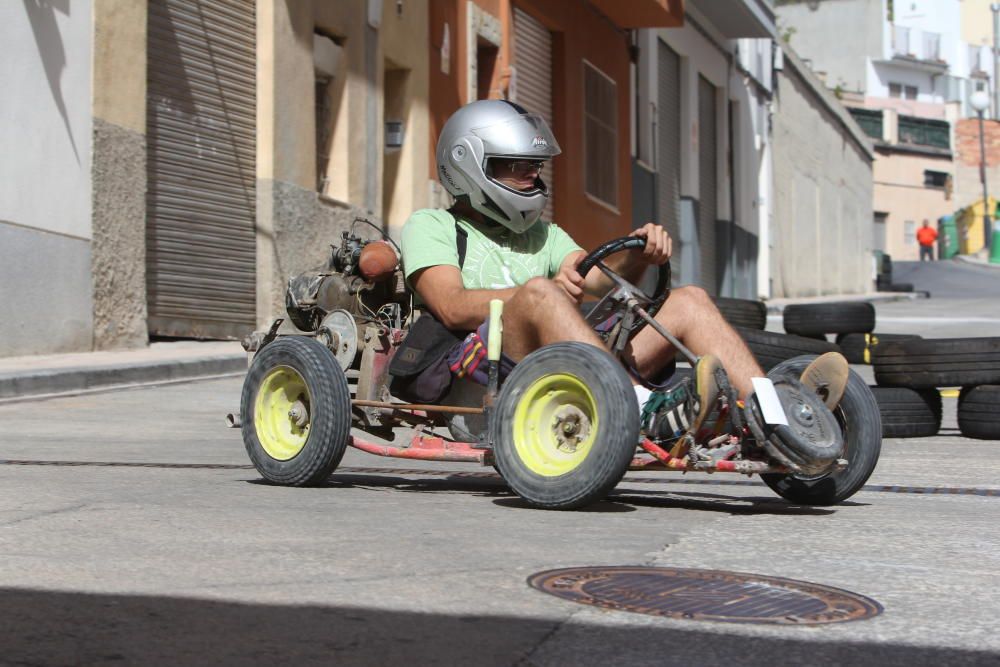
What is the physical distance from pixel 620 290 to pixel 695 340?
0.30 m

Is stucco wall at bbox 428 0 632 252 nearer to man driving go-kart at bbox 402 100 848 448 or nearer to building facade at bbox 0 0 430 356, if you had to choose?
building facade at bbox 0 0 430 356

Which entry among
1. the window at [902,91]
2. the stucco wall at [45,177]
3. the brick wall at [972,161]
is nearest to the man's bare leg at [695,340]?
the stucco wall at [45,177]

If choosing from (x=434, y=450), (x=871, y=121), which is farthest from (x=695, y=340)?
(x=871, y=121)

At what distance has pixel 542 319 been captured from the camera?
5523 millimetres

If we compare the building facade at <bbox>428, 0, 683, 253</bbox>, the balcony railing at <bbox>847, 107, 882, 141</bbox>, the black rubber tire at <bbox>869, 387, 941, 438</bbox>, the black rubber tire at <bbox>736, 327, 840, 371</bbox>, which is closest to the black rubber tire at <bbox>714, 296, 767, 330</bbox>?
the black rubber tire at <bbox>736, 327, 840, 371</bbox>

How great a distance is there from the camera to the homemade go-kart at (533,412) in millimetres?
5172

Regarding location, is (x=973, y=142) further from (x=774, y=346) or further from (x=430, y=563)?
(x=430, y=563)

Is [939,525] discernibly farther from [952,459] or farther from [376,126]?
[376,126]

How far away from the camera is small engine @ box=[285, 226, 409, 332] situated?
653cm

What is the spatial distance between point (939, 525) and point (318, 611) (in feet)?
8.07

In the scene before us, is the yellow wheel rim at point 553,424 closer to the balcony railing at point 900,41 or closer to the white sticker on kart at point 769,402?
the white sticker on kart at point 769,402

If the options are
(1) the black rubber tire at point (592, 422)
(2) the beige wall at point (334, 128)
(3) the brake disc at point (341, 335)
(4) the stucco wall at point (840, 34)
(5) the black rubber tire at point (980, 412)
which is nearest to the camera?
(1) the black rubber tire at point (592, 422)

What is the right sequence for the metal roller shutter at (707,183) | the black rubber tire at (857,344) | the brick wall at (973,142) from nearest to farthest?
the black rubber tire at (857,344) → the metal roller shutter at (707,183) → the brick wall at (973,142)

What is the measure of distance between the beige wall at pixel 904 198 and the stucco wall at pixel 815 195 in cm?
1957
